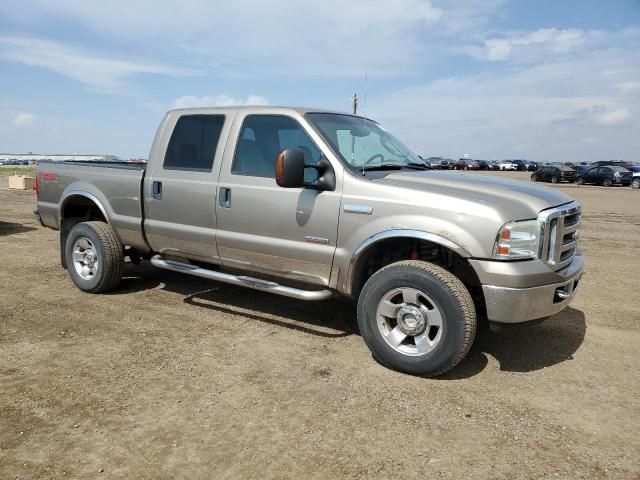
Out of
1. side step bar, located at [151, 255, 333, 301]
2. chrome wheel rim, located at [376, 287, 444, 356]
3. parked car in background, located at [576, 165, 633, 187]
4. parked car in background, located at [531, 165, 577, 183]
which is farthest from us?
parked car in background, located at [531, 165, 577, 183]

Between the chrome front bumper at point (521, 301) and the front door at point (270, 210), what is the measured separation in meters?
1.31

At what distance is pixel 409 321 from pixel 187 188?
2518mm

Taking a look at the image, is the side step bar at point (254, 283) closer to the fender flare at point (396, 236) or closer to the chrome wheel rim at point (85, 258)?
the fender flare at point (396, 236)

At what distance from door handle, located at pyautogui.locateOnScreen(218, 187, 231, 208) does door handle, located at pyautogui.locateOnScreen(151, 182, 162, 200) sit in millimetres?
815

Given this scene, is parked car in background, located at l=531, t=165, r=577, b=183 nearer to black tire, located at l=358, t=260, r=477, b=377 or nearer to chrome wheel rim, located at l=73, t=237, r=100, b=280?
chrome wheel rim, located at l=73, t=237, r=100, b=280

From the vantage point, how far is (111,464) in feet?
8.86

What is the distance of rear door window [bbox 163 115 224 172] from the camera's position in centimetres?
505

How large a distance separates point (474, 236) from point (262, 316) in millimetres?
2420

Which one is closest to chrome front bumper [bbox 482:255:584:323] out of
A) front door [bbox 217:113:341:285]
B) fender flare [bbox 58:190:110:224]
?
front door [bbox 217:113:341:285]

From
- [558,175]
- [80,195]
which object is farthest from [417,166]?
[558,175]

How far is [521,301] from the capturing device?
360 centimetres

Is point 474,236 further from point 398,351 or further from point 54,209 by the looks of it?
point 54,209

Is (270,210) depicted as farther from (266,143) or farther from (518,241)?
(518,241)

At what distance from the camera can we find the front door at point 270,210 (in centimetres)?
433
